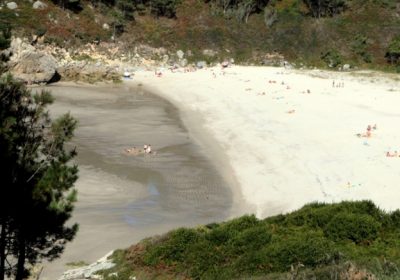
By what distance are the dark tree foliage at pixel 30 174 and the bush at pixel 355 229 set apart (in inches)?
212

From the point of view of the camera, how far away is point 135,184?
21.1 metres

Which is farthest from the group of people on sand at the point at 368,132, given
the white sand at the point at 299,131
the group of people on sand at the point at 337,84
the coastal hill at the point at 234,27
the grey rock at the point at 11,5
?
the grey rock at the point at 11,5

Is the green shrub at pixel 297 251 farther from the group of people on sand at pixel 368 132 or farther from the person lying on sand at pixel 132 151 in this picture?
the group of people on sand at pixel 368 132

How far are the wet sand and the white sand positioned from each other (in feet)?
5.05

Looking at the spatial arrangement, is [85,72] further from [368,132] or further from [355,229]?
[355,229]

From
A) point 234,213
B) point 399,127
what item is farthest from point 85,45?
point 234,213

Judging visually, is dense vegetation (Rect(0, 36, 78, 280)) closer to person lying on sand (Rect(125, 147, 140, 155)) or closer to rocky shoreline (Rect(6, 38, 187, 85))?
person lying on sand (Rect(125, 147, 140, 155))

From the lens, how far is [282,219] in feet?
37.3

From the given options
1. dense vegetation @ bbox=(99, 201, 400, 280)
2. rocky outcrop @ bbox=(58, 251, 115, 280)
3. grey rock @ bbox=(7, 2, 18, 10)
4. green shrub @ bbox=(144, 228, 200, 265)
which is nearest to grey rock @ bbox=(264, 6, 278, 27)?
grey rock @ bbox=(7, 2, 18, 10)

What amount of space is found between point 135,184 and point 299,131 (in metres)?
10.4

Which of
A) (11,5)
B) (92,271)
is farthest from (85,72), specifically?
(92,271)

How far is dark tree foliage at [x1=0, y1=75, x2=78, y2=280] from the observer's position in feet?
33.3

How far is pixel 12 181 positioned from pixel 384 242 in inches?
286

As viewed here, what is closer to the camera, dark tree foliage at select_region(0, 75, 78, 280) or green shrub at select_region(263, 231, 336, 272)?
green shrub at select_region(263, 231, 336, 272)
